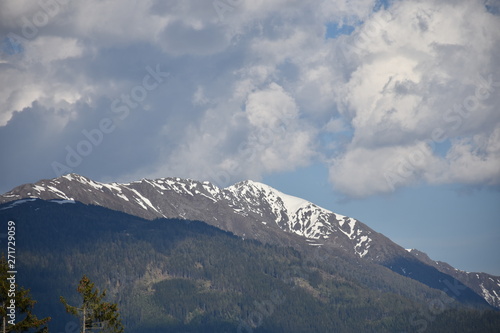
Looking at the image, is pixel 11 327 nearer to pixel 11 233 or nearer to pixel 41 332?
pixel 41 332

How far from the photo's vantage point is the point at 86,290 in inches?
3059

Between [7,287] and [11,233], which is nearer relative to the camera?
[7,287]

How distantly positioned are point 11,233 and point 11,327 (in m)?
18.5

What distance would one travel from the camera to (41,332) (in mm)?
78750

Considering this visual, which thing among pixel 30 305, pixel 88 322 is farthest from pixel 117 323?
pixel 30 305

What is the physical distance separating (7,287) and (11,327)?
4677 mm

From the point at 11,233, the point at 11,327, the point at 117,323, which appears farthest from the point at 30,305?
the point at 11,233

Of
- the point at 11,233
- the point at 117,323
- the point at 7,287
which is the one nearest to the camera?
the point at 7,287

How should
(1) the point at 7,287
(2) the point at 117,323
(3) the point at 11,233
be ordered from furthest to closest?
(3) the point at 11,233 < (2) the point at 117,323 < (1) the point at 7,287

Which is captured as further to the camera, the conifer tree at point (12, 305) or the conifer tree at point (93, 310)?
the conifer tree at point (93, 310)

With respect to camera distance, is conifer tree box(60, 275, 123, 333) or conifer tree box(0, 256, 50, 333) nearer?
conifer tree box(0, 256, 50, 333)

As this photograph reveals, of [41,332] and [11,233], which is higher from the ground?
[11,233]

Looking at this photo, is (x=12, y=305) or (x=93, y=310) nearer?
(x=12, y=305)

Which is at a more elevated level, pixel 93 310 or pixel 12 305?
pixel 12 305
